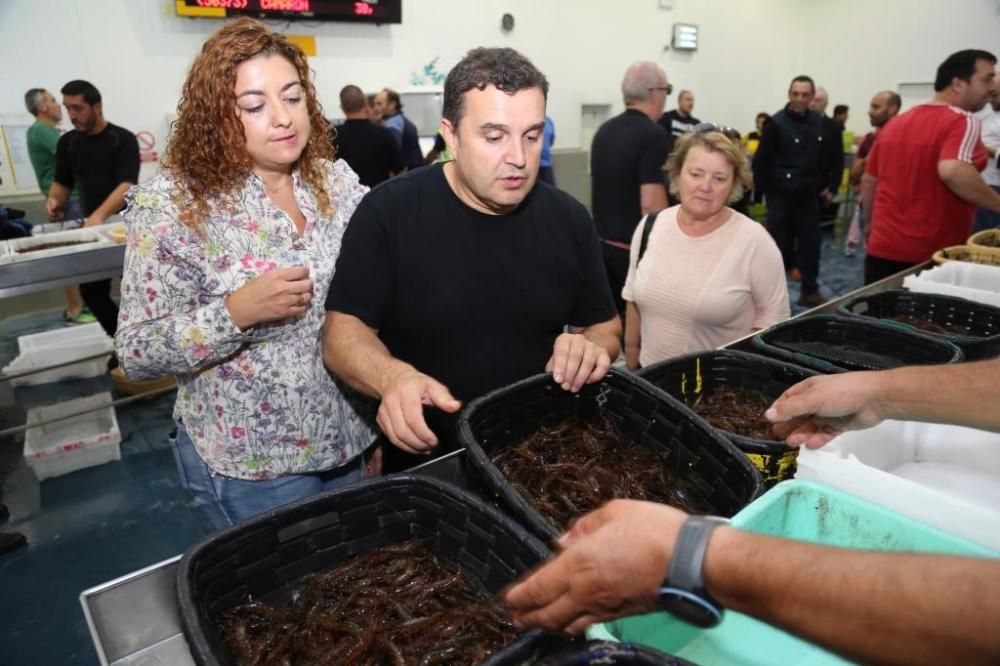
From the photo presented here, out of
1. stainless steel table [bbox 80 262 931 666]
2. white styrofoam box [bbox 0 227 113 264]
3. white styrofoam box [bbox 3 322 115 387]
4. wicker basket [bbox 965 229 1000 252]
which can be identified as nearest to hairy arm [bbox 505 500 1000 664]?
stainless steel table [bbox 80 262 931 666]

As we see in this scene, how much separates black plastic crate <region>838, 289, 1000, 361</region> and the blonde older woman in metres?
0.31

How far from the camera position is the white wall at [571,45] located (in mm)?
5504

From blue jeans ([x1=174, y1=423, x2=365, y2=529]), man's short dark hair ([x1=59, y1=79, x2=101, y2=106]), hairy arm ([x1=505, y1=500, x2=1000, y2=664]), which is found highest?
man's short dark hair ([x1=59, y1=79, x2=101, y2=106])

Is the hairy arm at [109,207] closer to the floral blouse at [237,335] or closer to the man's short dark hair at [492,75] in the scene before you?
the floral blouse at [237,335]

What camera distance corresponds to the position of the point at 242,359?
156cm

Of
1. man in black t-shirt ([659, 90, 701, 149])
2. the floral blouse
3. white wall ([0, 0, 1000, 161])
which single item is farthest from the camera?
man in black t-shirt ([659, 90, 701, 149])

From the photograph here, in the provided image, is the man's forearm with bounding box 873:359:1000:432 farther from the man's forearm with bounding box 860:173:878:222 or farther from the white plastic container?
the man's forearm with bounding box 860:173:878:222

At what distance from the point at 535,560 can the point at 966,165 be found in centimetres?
375

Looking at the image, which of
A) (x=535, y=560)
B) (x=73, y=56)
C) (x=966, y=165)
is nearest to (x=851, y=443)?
(x=535, y=560)

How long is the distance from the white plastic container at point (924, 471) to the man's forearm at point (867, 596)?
1.82 feet

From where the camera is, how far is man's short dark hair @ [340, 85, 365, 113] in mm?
5305

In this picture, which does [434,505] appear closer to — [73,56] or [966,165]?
[966,165]

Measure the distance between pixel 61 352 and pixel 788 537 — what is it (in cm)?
495

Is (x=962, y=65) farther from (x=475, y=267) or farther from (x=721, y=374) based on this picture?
(x=475, y=267)
